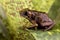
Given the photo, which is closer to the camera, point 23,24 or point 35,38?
point 35,38

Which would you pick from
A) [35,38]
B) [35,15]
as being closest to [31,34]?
[35,38]

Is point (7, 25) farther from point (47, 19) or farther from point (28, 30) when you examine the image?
point (47, 19)

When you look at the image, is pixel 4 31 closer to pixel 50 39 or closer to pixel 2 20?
pixel 2 20

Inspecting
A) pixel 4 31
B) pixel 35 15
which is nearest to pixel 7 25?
pixel 4 31

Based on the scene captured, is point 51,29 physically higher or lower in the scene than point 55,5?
lower

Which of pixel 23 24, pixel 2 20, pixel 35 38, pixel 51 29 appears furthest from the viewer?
pixel 23 24

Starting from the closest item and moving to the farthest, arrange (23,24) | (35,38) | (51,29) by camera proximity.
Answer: (35,38) → (51,29) → (23,24)

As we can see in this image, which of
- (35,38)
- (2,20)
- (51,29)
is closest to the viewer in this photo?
(2,20)

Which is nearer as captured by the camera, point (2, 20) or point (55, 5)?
point (2, 20)

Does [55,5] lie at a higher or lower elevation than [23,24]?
higher

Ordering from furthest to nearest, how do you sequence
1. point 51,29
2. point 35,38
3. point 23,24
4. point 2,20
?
point 23,24 < point 51,29 < point 35,38 < point 2,20
